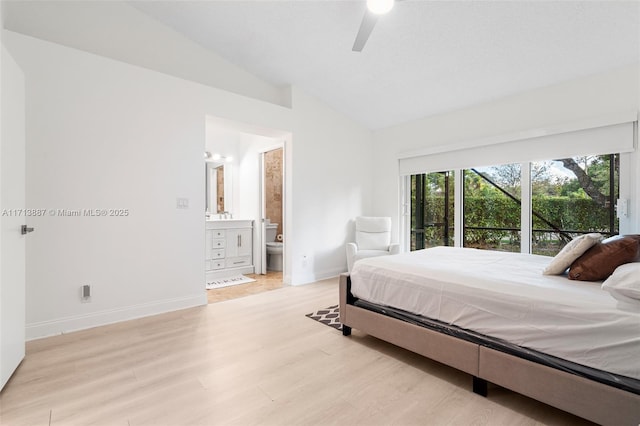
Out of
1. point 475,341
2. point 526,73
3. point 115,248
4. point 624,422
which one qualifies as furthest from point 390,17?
point 115,248

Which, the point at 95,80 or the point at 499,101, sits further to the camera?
the point at 499,101

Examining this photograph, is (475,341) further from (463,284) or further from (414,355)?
(414,355)

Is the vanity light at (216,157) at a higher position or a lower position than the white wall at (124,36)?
lower

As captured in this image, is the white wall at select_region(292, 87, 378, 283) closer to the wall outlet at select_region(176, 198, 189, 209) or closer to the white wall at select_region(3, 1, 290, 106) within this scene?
the white wall at select_region(3, 1, 290, 106)

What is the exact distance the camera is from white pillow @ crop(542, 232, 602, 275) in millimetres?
1966

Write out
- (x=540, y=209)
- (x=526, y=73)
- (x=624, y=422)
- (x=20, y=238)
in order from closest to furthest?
(x=624, y=422)
(x=20, y=238)
(x=526, y=73)
(x=540, y=209)

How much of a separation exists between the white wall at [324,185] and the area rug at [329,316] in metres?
1.18

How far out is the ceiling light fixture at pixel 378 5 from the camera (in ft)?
6.50

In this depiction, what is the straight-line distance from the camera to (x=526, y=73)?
3.27m

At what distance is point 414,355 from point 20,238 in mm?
2897

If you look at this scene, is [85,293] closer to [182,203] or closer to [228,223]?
[182,203]

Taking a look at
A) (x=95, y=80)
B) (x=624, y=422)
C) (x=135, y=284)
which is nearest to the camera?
(x=624, y=422)

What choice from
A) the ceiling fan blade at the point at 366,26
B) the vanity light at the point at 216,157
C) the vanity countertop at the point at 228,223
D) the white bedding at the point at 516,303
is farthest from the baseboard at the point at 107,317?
the ceiling fan blade at the point at 366,26

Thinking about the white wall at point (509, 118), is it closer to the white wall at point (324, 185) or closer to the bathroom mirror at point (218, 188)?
the white wall at point (324, 185)
